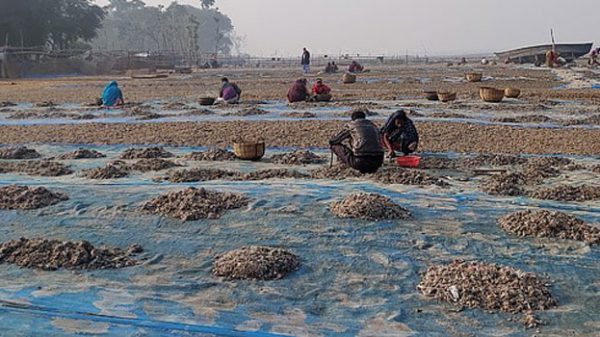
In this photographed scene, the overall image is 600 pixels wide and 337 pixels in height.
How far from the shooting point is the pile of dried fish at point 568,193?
6129 millimetres

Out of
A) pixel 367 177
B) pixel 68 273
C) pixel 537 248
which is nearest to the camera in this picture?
pixel 68 273

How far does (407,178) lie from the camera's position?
6840mm

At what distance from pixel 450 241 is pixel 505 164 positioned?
11.1 feet

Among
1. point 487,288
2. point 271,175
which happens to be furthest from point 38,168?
point 487,288

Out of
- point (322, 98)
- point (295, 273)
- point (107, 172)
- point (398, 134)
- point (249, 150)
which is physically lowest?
point (295, 273)

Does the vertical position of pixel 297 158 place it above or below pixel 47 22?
below

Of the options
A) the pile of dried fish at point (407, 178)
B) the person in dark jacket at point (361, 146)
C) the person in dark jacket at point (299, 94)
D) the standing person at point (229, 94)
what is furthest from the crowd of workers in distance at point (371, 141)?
the standing person at point (229, 94)

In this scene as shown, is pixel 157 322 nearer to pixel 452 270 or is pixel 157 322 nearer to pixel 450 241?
pixel 452 270

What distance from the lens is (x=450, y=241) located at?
4.93 metres

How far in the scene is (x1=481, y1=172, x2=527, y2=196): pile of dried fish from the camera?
250 inches

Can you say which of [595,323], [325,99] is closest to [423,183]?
[595,323]

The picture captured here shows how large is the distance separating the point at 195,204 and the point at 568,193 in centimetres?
373

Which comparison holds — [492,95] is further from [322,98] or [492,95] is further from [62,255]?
[62,255]

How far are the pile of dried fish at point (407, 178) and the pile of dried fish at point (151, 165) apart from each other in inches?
107
